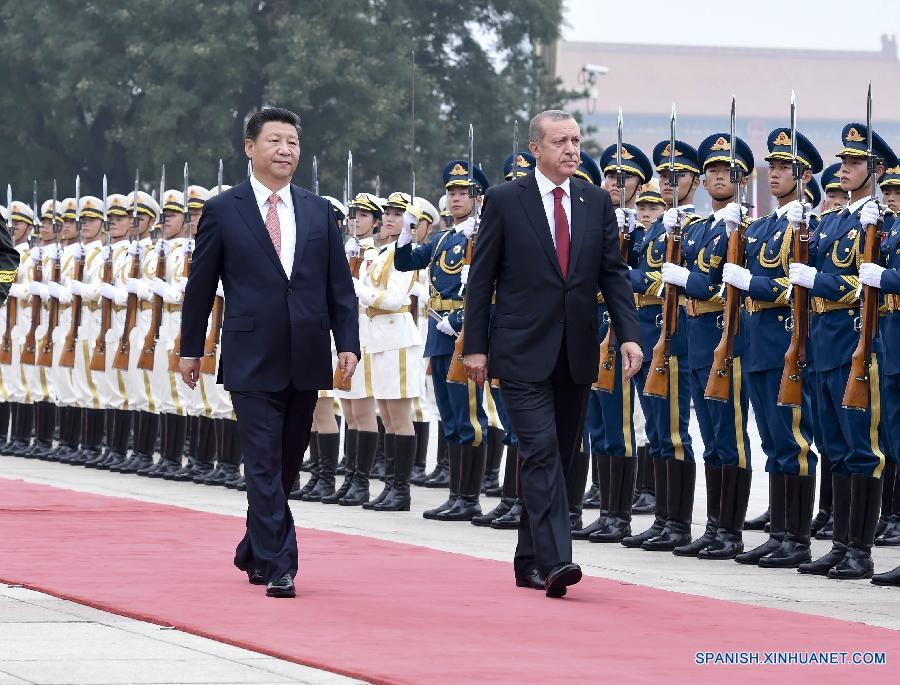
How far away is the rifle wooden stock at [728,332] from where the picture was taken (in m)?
9.98

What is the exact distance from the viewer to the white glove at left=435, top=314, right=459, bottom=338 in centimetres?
1195

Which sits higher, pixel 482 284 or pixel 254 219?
pixel 254 219

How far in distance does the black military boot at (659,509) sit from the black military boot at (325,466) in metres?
3.11

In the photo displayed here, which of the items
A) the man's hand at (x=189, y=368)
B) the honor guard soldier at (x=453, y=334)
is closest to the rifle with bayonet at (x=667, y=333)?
the honor guard soldier at (x=453, y=334)

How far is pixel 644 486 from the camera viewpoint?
13.1 meters

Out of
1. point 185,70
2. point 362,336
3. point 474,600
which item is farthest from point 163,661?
point 185,70

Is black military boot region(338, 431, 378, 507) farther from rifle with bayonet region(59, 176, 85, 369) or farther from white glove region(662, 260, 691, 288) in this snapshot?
rifle with bayonet region(59, 176, 85, 369)

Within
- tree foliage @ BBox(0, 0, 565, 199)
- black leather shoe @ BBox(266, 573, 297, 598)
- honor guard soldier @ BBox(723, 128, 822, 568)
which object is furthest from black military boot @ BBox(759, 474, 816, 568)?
tree foliage @ BBox(0, 0, 565, 199)

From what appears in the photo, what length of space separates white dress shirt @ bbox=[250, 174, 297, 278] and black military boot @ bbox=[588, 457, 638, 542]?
3.10 meters

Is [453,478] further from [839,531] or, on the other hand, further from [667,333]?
[839,531]

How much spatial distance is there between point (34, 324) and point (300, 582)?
9762mm

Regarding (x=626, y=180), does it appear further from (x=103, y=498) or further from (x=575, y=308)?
(x=103, y=498)

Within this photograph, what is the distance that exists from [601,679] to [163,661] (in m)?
1.30

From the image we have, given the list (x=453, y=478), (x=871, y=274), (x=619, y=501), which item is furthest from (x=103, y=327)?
(x=871, y=274)
